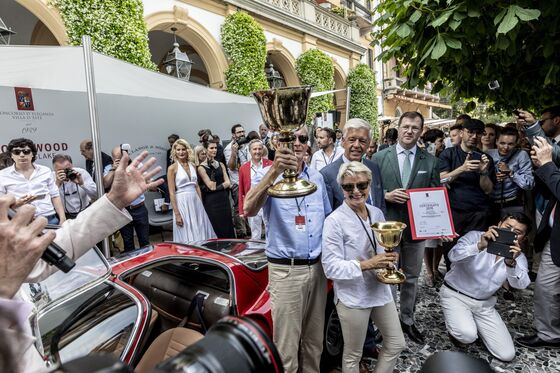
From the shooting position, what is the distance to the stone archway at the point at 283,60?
13.9 metres

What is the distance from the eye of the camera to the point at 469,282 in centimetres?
343

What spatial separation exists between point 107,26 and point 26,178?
182 inches

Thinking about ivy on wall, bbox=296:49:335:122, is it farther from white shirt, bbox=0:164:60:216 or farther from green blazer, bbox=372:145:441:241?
white shirt, bbox=0:164:60:216

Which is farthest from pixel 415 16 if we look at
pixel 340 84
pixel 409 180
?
pixel 340 84

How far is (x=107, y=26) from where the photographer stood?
23.8 ft

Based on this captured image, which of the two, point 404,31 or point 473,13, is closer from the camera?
point 473,13

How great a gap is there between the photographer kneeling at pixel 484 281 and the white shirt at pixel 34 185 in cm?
441

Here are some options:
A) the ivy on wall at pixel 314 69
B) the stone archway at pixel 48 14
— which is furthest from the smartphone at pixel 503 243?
the ivy on wall at pixel 314 69

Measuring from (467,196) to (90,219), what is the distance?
3677 mm

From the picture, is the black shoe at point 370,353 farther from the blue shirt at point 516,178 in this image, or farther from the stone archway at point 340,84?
the stone archway at point 340,84

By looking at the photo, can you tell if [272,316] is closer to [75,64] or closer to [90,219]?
[90,219]

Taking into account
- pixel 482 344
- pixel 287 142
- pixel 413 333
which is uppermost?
pixel 287 142

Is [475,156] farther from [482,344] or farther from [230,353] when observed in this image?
[230,353]

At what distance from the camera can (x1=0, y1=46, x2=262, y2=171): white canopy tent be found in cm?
319
